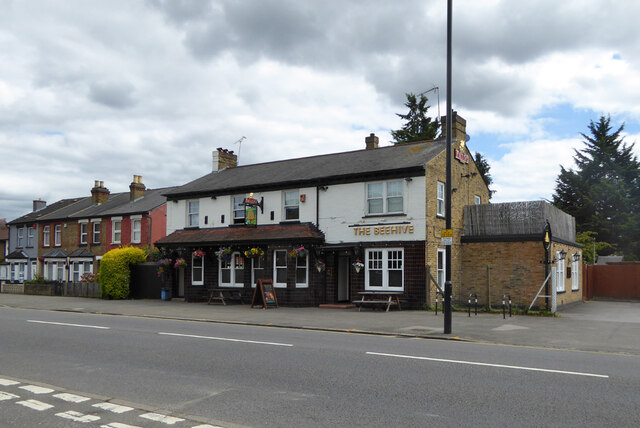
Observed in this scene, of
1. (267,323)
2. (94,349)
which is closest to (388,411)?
(94,349)

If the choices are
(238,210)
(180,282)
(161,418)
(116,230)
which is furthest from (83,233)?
(161,418)

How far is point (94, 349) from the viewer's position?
11266 mm

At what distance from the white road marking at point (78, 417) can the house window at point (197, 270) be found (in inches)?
838

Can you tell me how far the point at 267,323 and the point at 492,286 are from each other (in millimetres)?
10525

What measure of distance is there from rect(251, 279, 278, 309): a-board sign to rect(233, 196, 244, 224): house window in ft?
17.9

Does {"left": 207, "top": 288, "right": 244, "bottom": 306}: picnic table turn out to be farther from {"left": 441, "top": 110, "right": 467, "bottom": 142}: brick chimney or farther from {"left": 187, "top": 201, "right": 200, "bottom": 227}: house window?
{"left": 441, "top": 110, "right": 467, "bottom": 142}: brick chimney

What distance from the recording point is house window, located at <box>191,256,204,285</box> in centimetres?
2759

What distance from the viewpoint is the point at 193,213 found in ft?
95.8

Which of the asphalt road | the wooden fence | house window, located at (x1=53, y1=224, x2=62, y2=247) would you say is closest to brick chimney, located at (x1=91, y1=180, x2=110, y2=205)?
house window, located at (x1=53, y1=224, x2=62, y2=247)

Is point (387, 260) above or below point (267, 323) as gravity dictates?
above

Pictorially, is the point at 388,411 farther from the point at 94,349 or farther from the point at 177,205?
the point at 177,205

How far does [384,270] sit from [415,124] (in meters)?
32.5

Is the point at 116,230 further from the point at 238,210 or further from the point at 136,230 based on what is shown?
the point at 238,210

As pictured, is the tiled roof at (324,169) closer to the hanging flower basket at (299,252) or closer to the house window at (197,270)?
the hanging flower basket at (299,252)
